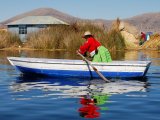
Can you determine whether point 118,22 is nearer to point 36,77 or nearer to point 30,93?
point 36,77

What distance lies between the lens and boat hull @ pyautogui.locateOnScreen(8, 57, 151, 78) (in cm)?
1711

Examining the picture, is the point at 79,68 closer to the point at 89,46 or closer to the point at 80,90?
the point at 89,46

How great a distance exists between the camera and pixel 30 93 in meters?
12.9

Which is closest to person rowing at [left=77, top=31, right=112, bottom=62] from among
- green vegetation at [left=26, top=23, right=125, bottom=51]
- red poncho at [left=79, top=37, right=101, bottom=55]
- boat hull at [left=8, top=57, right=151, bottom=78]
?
red poncho at [left=79, top=37, right=101, bottom=55]

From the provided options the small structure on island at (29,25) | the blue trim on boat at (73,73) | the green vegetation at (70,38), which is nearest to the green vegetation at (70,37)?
the green vegetation at (70,38)

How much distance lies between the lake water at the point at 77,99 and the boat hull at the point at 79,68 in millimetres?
483

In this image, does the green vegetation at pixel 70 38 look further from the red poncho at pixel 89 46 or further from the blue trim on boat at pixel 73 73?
the red poncho at pixel 89 46

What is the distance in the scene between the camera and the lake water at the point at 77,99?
381 inches

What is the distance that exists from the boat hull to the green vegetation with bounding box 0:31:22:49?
27.6 metres

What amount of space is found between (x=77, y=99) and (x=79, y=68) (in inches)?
225

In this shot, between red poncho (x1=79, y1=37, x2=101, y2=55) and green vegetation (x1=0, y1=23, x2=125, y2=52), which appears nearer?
red poncho (x1=79, y1=37, x2=101, y2=55)

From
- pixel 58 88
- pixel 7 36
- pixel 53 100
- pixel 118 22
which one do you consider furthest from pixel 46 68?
pixel 118 22

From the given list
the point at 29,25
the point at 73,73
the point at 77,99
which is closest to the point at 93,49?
the point at 73,73

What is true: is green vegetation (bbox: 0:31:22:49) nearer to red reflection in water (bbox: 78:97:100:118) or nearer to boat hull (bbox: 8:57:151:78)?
boat hull (bbox: 8:57:151:78)
